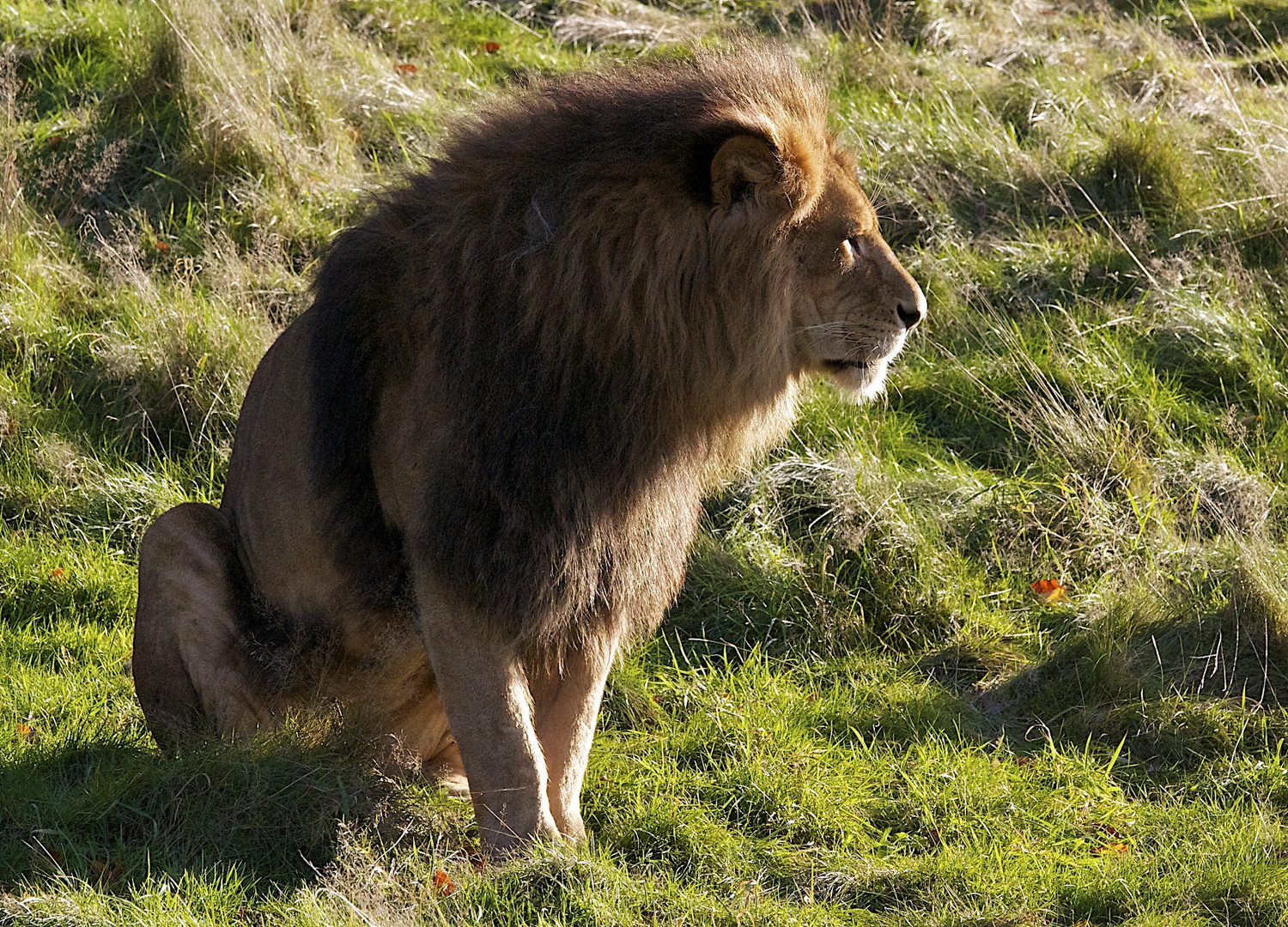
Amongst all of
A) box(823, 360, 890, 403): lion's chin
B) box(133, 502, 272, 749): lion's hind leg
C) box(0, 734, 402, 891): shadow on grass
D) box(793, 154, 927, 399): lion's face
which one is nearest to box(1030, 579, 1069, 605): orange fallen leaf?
box(823, 360, 890, 403): lion's chin

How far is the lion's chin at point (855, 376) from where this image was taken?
11.7 feet

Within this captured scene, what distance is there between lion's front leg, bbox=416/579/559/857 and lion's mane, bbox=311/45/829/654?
0.08 m

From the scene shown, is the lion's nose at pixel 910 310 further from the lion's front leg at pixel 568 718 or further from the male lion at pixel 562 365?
the lion's front leg at pixel 568 718

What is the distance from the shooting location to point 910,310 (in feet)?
11.6

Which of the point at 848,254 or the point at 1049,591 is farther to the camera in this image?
Answer: the point at 1049,591

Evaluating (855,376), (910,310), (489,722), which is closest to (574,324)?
(855,376)

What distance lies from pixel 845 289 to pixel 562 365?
0.71 m

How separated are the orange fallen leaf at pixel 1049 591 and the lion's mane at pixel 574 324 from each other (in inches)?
74.4

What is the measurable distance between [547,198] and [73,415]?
3114 mm

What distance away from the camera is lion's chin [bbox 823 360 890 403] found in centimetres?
357

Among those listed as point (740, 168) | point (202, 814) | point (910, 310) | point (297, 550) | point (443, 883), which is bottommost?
point (443, 883)

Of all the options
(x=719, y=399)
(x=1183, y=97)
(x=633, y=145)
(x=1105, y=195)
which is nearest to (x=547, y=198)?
(x=633, y=145)

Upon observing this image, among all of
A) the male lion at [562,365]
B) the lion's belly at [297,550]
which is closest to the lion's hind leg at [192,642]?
the lion's belly at [297,550]

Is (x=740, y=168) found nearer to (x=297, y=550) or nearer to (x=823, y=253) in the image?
(x=823, y=253)
